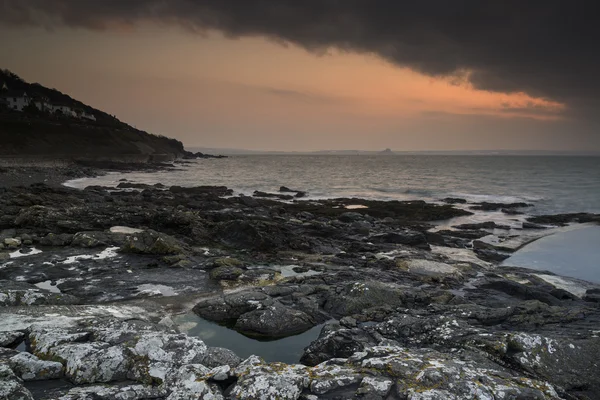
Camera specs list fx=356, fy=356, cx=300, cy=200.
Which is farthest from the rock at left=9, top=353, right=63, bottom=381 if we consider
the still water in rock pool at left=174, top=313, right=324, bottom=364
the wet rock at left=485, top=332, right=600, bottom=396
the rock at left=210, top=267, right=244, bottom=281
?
the wet rock at left=485, top=332, right=600, bottom=396

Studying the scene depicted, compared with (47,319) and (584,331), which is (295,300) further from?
(584,331)

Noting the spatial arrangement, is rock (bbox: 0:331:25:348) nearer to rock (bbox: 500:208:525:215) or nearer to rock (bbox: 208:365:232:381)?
rock (bbox: 208:365:232:381)

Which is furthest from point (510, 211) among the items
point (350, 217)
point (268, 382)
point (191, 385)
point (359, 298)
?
point (191, 385)

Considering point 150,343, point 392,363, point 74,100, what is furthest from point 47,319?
point 74,100

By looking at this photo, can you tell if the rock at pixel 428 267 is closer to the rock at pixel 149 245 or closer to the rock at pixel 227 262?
the rock at pixel 227 262

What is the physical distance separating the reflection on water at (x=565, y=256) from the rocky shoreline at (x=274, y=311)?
1.27m

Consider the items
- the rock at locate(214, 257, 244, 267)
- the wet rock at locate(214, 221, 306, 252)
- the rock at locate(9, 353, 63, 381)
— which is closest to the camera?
the rock at locate(9, 353, 63, 381)

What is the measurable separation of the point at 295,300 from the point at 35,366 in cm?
713

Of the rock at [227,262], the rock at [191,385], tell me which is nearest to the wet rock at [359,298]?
the rock at [227,262]

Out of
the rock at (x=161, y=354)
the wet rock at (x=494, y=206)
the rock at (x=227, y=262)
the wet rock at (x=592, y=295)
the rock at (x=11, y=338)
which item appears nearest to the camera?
the rock at (x=161, y=354)

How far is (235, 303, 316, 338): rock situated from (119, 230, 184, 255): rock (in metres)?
8.40

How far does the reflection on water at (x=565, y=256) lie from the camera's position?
62.2 feet

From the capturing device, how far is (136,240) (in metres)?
17.2

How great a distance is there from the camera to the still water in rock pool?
8883 millimetres
